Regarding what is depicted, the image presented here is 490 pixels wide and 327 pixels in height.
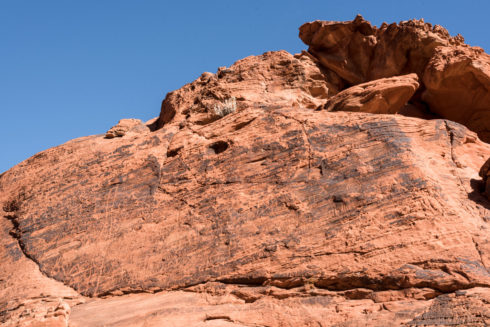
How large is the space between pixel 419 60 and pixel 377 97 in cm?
500

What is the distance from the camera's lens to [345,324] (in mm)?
7582

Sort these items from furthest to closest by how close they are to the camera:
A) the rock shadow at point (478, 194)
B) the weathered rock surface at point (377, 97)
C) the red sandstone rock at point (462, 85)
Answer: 1. the red sandstone rock at point (462, 85)
2. the weathered rock surface at point (377, 97)
3. the rock shadow at point (478, 194)

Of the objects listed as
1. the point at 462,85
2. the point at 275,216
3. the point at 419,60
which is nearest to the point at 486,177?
the point at 275,216

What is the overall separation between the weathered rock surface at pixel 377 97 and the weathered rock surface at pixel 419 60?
2.63 m

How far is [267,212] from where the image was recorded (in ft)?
33.3

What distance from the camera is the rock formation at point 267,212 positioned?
8.23 m

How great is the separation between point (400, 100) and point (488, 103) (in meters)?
4.00

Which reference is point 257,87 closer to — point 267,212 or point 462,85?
point 267,212

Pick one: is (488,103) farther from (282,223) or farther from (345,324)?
(345,324)

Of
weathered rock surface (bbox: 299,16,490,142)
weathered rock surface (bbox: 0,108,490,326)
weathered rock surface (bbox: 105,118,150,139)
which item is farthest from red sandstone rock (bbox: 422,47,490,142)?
weathered rock surface (bbox: 105,118,150,139)

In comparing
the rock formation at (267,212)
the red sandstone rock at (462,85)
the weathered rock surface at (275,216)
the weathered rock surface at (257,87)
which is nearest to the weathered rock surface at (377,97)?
the rock formation at (267,212)

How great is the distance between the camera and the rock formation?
324 inches

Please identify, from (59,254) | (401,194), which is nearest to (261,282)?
(401,194)

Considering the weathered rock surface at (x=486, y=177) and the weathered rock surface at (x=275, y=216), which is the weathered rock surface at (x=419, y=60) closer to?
the weathered rock surface at (x=275, y=216)
